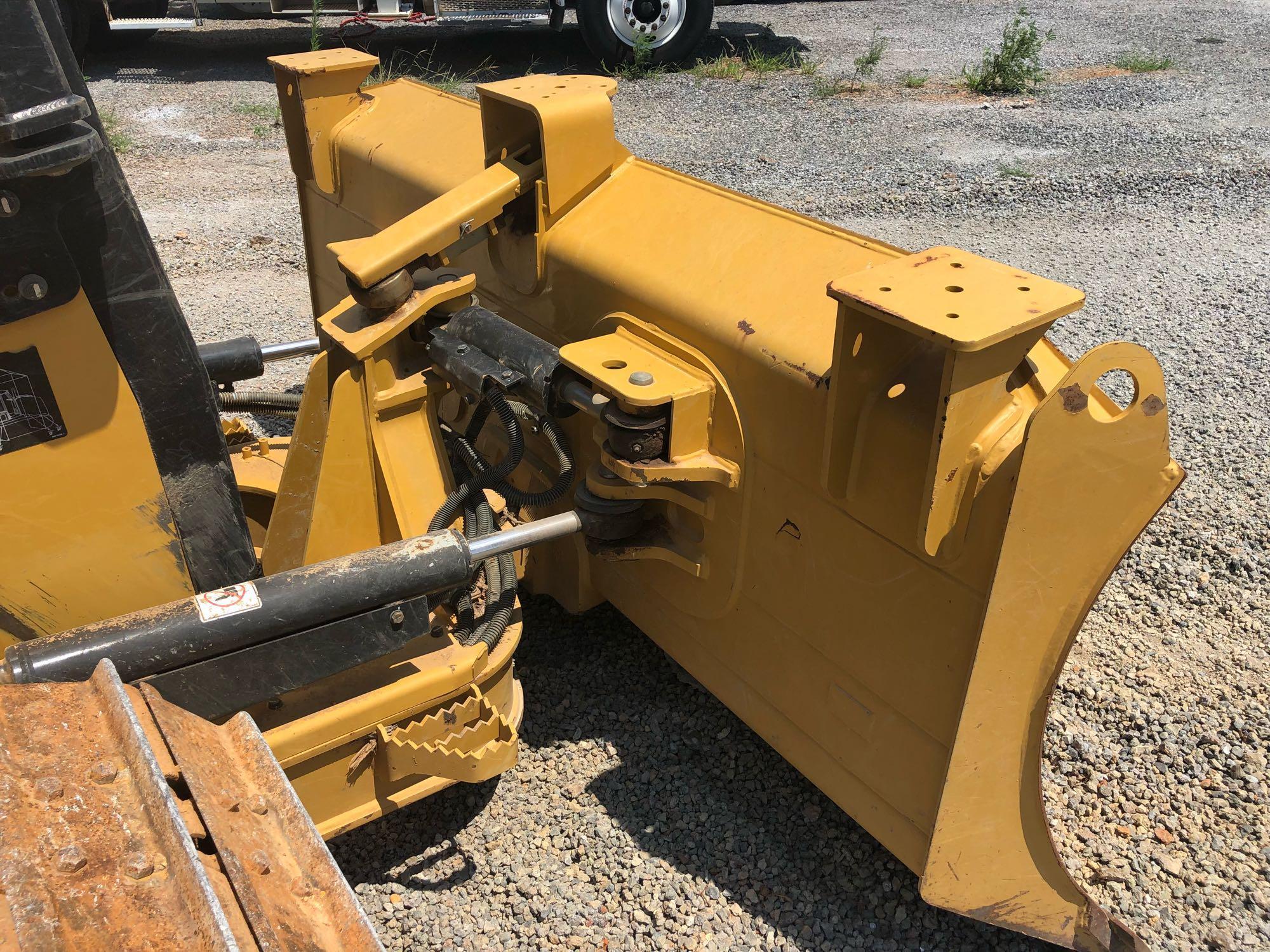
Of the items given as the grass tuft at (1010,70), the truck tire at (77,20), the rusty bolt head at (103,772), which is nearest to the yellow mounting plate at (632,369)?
the rusty bolt head at (103,772)

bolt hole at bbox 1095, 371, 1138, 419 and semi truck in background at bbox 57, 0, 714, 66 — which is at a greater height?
semi truck in background at bbox 57, 0, 714, 66

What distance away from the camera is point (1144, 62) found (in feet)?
33.1

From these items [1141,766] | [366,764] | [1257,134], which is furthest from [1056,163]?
[366,764]

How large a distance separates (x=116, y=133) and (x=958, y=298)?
27.3ft

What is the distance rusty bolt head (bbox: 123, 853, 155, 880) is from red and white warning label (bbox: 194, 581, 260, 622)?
62 cm

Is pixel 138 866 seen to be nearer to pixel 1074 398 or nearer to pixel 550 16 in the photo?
pixel 1074 398

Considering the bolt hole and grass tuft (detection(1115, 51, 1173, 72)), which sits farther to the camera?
grass tuft (detection(1115, 51, 1173, 72))

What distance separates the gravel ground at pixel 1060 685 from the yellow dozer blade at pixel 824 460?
30 centimetres

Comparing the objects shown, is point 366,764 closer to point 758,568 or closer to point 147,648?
point 147,648

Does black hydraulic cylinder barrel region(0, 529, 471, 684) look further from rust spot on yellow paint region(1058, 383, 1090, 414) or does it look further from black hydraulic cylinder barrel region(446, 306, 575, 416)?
rust spot on yellow paint region(1058, 383, 1090, 414)

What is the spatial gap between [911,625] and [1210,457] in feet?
9.07

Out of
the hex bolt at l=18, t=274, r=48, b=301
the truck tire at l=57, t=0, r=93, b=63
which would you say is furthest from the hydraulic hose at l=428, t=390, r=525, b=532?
the truck tire at l=57, t=0, r=93, b=63

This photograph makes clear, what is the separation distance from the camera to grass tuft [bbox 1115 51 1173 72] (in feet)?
32.7

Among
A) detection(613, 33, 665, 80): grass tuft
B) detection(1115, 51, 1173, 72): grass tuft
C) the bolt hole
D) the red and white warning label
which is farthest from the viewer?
detection(1115, 51, 1173, 72): grass tuft
